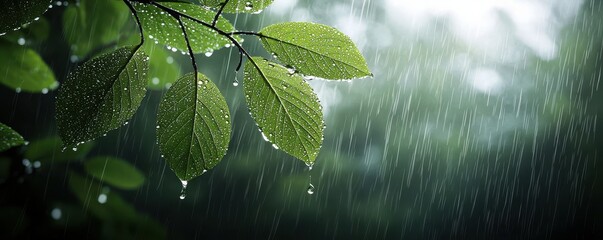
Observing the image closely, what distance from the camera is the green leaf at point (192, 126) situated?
0.30 metres

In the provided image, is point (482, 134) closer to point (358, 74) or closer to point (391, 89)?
point (391, 89)

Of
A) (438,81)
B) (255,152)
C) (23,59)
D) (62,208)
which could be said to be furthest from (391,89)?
(23,59)

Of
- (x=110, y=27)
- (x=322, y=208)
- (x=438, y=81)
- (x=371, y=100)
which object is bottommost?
(x=322, y=208)

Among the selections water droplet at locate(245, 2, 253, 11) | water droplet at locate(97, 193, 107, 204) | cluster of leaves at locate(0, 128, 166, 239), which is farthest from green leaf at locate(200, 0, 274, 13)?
water droplet at locate(97, 193, 107, 204)

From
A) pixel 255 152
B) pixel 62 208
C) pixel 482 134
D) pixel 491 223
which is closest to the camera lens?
pixel 62 208

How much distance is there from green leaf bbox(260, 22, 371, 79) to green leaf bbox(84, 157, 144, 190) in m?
0.62

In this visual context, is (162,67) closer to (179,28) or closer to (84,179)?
(84,179)

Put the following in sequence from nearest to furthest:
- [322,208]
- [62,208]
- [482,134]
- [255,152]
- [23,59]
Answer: [23,59] → [62,208] → [255,152] → [322,208] → [482,134]

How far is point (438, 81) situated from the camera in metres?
9.39

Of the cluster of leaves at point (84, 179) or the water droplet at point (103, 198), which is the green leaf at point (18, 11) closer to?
the cluster of leaves at point (84, 179)

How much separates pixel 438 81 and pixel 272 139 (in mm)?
9512

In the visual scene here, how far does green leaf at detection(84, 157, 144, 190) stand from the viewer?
0.85m

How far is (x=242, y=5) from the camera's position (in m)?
0.30

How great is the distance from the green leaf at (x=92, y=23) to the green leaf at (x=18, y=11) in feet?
1.38
